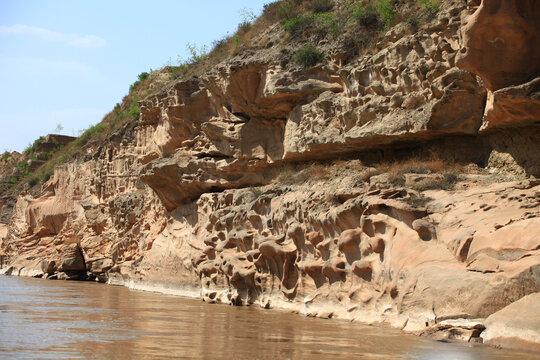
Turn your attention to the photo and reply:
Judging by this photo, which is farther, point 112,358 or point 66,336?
point 66,336

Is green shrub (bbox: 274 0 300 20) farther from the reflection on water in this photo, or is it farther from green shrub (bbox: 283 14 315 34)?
the reflection on water

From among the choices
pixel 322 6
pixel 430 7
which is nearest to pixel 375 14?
pixel 430 7

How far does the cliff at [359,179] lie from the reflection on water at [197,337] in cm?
63

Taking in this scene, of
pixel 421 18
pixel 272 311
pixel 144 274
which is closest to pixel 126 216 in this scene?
pixel 144 274

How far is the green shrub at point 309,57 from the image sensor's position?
15.3 meters

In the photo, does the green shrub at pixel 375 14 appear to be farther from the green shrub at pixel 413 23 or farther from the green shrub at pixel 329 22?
the green shrub at pixel 413 23

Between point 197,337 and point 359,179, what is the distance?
5.01m

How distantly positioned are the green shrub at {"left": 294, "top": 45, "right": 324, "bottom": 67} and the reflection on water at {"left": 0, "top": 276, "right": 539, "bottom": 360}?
6910mm

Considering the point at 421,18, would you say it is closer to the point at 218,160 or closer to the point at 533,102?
the point at 533,102

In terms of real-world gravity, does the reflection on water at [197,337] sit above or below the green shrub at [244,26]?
below

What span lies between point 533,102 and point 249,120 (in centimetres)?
938

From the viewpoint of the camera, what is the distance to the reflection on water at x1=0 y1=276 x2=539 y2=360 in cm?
569

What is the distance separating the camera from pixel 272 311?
1148cm

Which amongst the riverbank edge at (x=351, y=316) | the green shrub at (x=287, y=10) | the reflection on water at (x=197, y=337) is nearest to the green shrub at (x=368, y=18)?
the green shrub at (x=287, y=10)
